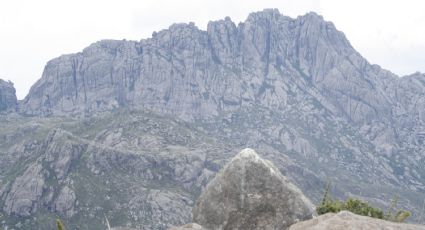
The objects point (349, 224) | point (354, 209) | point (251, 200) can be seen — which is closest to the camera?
point (349, 224)

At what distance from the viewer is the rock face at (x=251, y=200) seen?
561 inches

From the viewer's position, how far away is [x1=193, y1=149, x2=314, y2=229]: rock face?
561 inches

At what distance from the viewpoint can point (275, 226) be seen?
14086mm

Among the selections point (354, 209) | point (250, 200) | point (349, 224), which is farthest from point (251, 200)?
point (354, 209)

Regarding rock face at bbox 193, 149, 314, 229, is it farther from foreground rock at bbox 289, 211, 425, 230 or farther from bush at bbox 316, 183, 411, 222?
bush at bbox 316, 183, 411, 222

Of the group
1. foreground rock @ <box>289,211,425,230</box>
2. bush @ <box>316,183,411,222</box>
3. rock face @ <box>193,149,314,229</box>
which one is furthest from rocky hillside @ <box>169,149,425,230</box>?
bush @ <box>316,183,411,222</box>

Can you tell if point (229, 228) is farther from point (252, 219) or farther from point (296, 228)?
point (296, 228)

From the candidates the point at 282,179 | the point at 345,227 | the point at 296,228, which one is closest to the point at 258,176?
the point at 282,179

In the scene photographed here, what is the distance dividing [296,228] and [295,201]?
2.83 meters

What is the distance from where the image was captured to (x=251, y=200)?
1449 cm

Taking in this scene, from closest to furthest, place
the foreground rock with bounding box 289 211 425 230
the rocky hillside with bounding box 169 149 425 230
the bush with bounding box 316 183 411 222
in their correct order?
1. the foreground rock with bounding box 289 211 425 230
2. the rocky hillside with bounding box 169 149 425 230
3. the bush with bounding box 316 183 411 222

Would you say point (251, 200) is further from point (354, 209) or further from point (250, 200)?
point (354, 209)

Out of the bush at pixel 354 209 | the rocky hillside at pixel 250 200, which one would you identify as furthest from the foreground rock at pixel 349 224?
the bush at pixel 354 209

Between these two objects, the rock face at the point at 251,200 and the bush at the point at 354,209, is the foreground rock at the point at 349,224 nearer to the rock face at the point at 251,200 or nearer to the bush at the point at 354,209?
the rock face at the point at 251,200
